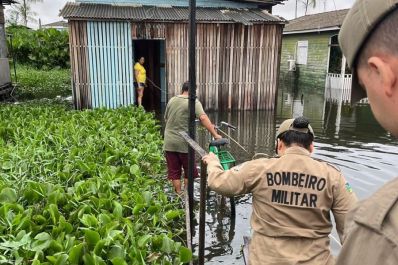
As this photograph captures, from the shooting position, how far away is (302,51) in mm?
23516

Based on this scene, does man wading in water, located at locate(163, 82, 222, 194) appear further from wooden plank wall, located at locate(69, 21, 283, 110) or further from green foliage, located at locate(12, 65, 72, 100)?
green foliage, located at locate(12, 65, 72, 100)

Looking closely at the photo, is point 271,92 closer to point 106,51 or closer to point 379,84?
point 106,51

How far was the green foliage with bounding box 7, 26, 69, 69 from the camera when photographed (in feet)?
92.4

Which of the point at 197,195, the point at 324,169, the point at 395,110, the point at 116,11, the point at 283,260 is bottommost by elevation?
the point at 197,195

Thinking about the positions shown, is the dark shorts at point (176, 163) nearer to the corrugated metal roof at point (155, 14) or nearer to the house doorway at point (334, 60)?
the corrugated metal roof at point (155, 14)

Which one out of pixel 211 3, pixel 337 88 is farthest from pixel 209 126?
pixel 337 88

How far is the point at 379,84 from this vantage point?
2.88ft

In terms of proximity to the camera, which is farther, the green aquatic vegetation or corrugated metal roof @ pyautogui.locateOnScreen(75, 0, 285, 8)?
corrugated metal roof @ pyautogui.locateOnScreen(75, 0, 285, 8)

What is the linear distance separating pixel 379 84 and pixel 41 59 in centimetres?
3106

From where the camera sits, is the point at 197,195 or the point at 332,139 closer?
the point at 197,195

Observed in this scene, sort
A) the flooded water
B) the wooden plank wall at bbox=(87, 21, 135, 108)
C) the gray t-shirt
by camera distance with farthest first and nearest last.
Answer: the wooden plank wall at bbox=(87, 21, 135, 108), the gray t-shirt, the flooded water

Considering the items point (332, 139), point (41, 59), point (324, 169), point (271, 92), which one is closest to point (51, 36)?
point (41, 59)

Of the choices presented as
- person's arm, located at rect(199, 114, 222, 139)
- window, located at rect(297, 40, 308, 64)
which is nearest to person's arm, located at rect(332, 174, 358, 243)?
person's arm, located at rect(199, 114, 222, 139)

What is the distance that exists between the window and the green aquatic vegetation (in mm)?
19377
